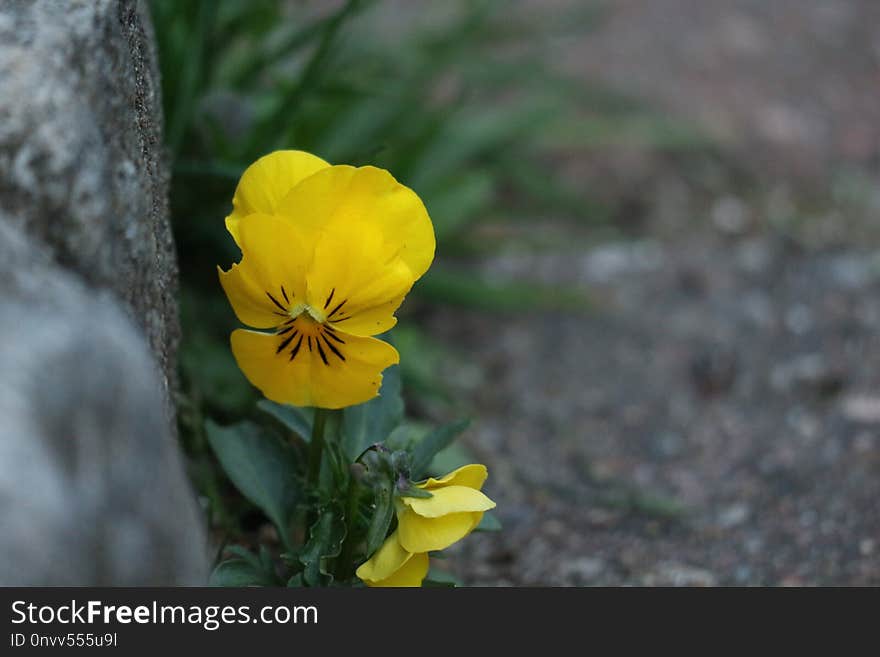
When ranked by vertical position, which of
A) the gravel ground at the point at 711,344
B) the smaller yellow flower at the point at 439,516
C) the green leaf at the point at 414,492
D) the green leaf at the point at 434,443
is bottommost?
the smaller yellow flower at the point at 439,516

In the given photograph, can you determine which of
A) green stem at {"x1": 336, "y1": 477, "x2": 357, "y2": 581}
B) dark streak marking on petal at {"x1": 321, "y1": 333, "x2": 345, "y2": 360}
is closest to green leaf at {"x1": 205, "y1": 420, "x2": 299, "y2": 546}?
green stem at {"x1": 336, "y1": 477, "x2": 357, "y2": 581}

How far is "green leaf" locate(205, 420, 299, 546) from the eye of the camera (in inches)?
43.6

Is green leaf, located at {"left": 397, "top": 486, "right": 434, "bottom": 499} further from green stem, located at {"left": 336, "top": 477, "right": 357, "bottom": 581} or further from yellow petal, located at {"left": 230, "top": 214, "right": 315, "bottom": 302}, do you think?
yellow petal, located at {"left": 230, "top": 214, "right": 315, "bottom": 302}

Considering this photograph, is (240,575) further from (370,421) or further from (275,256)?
(275,256)

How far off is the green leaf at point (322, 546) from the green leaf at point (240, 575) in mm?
67

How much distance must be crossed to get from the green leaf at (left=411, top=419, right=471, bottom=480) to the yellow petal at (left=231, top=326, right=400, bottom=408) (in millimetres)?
83

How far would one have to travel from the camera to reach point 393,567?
3.06 ft

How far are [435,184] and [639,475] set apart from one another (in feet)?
2.82

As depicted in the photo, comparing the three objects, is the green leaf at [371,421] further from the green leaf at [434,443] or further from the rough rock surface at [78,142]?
the rough rock surface at [78,142]

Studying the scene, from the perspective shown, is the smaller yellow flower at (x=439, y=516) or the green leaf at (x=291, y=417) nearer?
the smaller yellow flower at (x=439, y=516)

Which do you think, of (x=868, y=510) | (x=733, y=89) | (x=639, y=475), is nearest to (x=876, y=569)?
(x=868, y=510)

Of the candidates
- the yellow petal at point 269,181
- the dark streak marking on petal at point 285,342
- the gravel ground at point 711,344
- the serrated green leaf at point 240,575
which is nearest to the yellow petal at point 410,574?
the serrated green leaf at point 240,575

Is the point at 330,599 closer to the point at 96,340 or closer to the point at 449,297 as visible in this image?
the point at 96,340

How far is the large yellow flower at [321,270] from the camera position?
0.93 m
